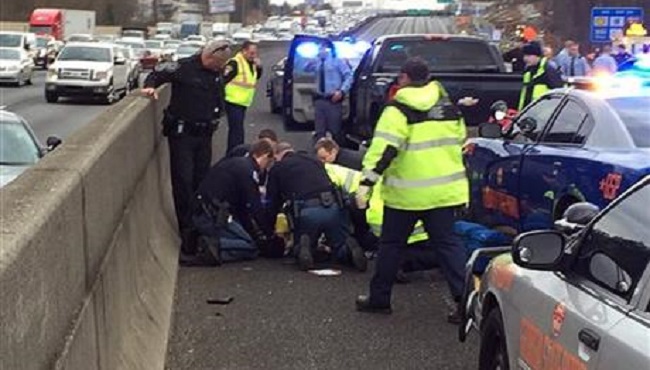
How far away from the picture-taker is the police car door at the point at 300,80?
1920 cm

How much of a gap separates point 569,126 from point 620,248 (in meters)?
5.01

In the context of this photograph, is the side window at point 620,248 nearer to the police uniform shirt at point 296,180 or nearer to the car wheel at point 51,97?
the police uniform shirt at point 296,180

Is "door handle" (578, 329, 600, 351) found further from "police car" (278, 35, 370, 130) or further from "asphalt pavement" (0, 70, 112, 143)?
"asphalt pavement" (0, 70, 112, 143)

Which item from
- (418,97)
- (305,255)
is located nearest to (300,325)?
(418,97)

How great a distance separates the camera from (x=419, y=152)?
328 inches

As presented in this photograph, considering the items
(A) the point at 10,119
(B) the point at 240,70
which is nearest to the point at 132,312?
(A) the point at 10,119

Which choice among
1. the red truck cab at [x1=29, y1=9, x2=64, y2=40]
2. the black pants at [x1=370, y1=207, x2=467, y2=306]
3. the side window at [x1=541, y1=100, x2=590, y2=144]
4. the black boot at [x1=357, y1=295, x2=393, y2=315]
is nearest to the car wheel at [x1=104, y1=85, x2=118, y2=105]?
the side window at [x1=541, y1=100, x2=590, y2=144]

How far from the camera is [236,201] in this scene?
35.3 ft

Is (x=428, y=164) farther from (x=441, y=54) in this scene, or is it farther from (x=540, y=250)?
(x=441, y=54)

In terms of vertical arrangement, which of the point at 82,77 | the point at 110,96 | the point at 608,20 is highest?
the point at 608,20

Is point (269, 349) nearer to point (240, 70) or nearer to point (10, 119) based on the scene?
point (10, 119)

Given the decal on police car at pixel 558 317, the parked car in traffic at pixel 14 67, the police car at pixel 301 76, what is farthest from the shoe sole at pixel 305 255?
the parked car in traffic at pixel 14 67

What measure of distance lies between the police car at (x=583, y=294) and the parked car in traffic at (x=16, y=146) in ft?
23.4

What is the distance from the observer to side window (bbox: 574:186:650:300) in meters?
3.89
